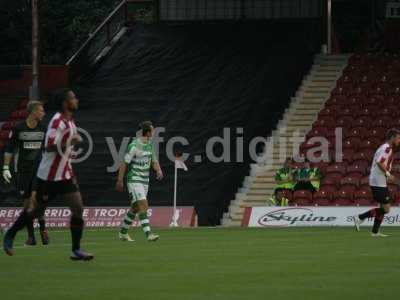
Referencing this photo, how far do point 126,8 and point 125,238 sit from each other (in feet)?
80.8

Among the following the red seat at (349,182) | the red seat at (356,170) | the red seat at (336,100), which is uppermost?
the red seat at (336,100)

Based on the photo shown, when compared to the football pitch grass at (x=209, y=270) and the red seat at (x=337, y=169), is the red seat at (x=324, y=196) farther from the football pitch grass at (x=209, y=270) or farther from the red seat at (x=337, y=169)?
the football pitch grass at (x=209, y=270)

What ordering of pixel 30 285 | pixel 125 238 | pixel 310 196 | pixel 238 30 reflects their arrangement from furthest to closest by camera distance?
1. pixel 238 30
2. pixel 310 196
3. pixel 125 238
4. pixel 30 285

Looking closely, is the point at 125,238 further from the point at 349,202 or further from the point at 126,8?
the point at 126,8

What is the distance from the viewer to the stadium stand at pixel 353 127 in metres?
34.1

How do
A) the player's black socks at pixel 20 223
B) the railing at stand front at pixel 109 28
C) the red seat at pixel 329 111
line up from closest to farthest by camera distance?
the player's black socks at pixel 20 223
the red seat at pixel 329 111
the railing at stand front at pixel 109 28

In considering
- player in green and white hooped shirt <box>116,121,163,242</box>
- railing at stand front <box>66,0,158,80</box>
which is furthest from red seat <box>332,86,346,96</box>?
player in green and white hooped shirt <box>116,121,163,242</box>

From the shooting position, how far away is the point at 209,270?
15.0 m

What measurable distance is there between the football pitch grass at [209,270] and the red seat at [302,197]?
10.9 meters

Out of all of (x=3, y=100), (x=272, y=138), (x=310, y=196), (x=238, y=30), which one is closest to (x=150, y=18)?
(x=238, y=30)

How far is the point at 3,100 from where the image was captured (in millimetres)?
41344

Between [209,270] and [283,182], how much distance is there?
1938 centimetres

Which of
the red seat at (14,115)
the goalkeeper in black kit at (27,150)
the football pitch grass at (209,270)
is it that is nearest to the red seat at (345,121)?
the red seat at (14,115)

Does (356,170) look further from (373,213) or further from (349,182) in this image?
(373,213)
